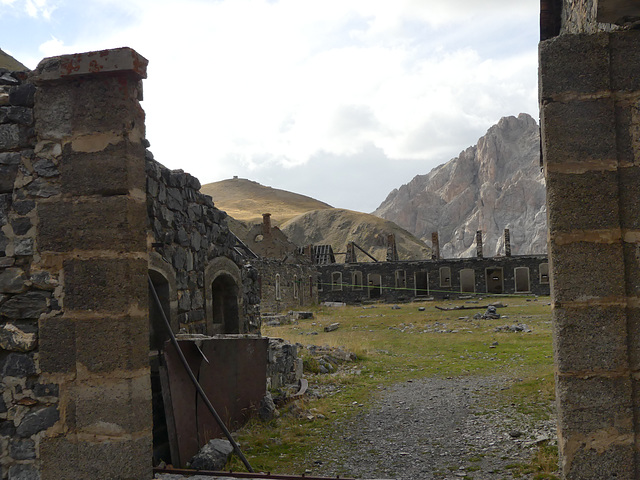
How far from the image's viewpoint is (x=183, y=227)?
286 inches

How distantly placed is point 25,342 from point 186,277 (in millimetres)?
3422

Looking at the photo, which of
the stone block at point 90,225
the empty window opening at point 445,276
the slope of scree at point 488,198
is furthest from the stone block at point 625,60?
the slope of scree at point 488,198

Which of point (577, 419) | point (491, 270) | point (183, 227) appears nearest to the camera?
point (577, 419)

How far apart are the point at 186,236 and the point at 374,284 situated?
3317 cm

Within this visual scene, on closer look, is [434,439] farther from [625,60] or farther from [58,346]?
[625,60]

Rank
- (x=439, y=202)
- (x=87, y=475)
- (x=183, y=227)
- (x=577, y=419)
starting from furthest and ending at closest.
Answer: (x=439, y=202) → (x=183, y=227) → (x=87, y=475) → (x=577, y=419)

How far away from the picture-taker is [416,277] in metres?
38.2

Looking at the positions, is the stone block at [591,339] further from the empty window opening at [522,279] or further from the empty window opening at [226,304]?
the empty window opening at [522,279]

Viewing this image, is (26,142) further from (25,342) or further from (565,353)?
(565,353)

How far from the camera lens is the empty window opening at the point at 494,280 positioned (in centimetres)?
3659

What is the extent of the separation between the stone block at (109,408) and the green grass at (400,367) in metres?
1.79

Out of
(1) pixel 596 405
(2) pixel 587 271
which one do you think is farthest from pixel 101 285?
(1) pixel 596 405

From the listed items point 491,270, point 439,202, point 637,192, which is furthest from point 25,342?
point 439,202

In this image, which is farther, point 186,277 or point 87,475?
point 186,277
